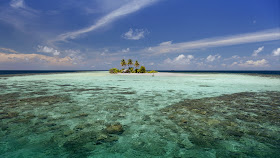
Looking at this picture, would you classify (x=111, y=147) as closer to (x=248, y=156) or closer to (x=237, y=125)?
(x=248, y=156)

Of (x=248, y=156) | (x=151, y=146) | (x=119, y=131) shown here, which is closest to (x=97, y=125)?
(x=119, y=131)

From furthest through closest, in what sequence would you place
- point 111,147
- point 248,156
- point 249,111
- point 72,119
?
point 249,111 < point 72,119 < point 111,147 < point 248,156

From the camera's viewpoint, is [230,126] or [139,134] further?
[230,126]

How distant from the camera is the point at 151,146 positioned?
570cm

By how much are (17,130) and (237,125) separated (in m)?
10.8

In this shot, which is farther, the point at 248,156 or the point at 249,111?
the point at 249,111

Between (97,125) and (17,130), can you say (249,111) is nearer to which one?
(97,125)

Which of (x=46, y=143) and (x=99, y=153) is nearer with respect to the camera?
(x=99, y=153)

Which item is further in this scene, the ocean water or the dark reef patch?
the dark reef patch

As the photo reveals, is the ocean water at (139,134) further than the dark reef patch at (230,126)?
No

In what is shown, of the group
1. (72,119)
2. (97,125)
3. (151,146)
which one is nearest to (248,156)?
(151,146)

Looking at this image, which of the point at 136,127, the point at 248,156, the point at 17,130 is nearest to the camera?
the point at 248,156

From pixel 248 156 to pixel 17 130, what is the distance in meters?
9.59

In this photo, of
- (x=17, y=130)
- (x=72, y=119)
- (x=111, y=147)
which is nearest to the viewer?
(x=111, y=147)
